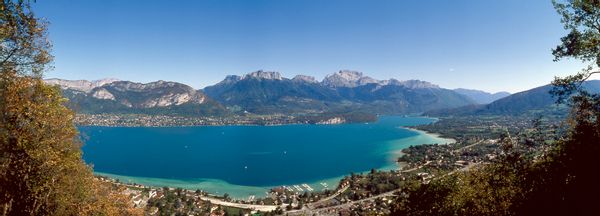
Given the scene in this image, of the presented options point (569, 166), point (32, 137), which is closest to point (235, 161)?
point (32, 137)

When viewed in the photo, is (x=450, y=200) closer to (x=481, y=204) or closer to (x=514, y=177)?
(x=481, y=204)

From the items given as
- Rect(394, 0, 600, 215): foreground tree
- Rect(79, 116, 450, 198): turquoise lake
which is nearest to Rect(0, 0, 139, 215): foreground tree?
Rect(394, 0, 600, 215): foreground tree

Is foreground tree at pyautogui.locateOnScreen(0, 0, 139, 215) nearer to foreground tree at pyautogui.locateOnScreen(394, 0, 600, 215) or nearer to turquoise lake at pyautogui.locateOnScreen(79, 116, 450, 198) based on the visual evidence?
foreground tree at pyautogui.locateOnScreen(394, 0, 600, 215)

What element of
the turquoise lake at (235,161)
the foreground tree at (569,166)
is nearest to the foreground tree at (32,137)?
the foreground tree at (569,166)

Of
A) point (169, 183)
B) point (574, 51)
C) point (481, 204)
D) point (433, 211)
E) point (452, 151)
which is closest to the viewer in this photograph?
point (574, 51)

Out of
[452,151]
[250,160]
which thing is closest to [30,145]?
[250,160]

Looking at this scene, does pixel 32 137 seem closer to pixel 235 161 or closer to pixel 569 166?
pixel 569 166

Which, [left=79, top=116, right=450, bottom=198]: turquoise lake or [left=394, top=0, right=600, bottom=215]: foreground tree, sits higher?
Result: [left=394, top=0, right=600, bottom=215]: foreground tree

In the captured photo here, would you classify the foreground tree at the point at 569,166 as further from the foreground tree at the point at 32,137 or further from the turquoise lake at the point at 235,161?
the turquoise lake at the point at 235,161
